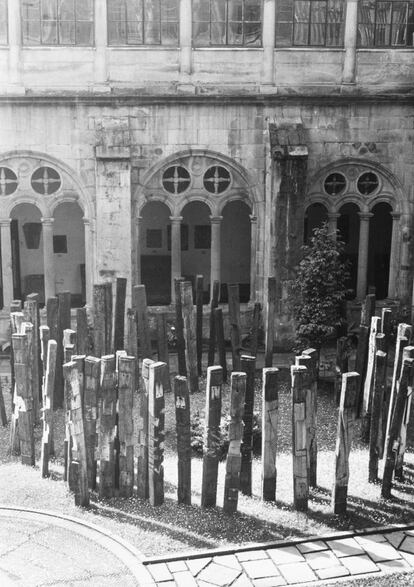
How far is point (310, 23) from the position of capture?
1692 centimetres

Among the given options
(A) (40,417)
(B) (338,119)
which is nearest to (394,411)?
(A) (40,417)

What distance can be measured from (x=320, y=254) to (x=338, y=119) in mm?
4141

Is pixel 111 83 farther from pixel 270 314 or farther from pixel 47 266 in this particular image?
pixel 270 314

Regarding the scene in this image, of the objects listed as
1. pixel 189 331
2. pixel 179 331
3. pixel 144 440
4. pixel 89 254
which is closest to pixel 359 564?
pixel 144 440

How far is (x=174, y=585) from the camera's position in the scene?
312 inches

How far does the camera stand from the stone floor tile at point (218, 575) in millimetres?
8031

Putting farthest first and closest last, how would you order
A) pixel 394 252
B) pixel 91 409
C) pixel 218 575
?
pixel 394 252 → pixel 91 409 → pixel 218 575

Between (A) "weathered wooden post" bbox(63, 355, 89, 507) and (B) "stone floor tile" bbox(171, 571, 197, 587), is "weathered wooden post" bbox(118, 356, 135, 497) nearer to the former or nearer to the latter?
(A) "weathered wooden post" bbox(63, 355, 89, 507)

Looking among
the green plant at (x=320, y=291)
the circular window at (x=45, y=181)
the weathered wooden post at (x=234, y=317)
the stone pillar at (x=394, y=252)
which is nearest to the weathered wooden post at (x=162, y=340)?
the weathered wooden post at (x=234, y=317)

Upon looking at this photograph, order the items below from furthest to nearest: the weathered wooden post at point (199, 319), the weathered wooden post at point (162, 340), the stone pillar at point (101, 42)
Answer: the stone pillar at point (101, 42) → the weathered wooden post at point (199, 319) → the weathered wooden post at point (162, 340)

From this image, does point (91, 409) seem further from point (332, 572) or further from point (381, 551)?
point (381, 551)

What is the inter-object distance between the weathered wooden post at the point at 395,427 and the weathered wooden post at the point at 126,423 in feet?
10.8

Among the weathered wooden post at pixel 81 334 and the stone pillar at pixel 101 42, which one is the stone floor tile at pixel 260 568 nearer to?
the weathered wooden post at pixel 81 334

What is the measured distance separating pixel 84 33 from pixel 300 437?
36.2ft
